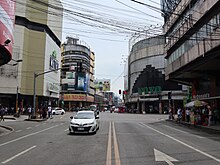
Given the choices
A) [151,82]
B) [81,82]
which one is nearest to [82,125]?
[151,82]

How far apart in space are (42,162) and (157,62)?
72.7m

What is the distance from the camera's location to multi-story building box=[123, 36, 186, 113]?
240 ft

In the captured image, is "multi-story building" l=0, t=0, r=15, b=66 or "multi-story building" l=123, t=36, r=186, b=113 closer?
"multi-story building" l=0, t=0, r=15, b=66

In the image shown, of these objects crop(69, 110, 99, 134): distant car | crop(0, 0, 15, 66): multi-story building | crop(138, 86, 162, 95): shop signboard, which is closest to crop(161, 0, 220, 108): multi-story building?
crop(69, 110, 99, 134): distant car

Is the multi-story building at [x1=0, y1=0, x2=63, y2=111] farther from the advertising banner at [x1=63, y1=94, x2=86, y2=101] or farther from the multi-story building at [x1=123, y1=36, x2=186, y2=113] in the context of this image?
the advertising banner at [x1=63, y1=94, x2=86, y2=101]

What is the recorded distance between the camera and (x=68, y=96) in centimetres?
9462

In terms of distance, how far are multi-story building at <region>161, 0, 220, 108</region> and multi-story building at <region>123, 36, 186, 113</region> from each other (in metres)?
36.8

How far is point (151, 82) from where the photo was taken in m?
77.7

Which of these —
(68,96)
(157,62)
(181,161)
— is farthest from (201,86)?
(68,96)

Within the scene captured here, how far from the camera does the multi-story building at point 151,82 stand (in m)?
73.1

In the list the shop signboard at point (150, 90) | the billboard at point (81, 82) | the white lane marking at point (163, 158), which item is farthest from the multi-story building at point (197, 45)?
the billboard at point (81, 82)

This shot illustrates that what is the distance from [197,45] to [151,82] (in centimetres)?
5419

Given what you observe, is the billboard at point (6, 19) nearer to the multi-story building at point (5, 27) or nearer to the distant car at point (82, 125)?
the multi-story building at point (5, 27)

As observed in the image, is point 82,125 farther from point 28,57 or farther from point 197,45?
point 28,57
